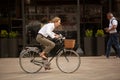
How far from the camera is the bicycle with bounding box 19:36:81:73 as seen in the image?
1502 cm

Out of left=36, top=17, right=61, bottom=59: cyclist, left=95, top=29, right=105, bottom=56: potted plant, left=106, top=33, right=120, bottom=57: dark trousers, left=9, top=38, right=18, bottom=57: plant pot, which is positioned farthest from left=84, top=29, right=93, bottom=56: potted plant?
left=36, top=17, right=61, bottom=59: cyclist

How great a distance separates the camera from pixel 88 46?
20.5m

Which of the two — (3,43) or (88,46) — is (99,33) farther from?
(3,43)

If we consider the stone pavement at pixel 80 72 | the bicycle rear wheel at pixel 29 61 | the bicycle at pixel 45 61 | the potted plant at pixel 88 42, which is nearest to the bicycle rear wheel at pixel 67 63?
the bicycle at pixel 45 61

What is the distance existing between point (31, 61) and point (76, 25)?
20.4ft

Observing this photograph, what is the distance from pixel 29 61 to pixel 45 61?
50 cm

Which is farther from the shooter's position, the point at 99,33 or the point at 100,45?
the point at 100,45

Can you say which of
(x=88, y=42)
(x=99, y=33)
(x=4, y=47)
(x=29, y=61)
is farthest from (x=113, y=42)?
(x=29, y=61)

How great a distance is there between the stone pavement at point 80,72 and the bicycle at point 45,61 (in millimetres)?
196

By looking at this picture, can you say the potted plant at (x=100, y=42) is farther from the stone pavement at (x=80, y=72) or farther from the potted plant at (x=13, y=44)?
the potted plant at (x=13, y=44)

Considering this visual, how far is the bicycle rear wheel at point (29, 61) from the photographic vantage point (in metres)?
15.1

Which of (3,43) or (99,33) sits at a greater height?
(99,33)

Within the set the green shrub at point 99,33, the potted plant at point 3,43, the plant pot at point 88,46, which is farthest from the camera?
the plant pot at point 88,46

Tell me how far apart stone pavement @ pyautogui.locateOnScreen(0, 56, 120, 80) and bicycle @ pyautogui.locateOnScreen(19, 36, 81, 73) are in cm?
20
